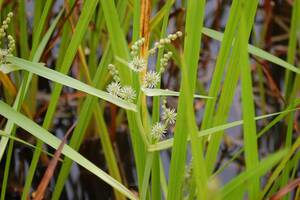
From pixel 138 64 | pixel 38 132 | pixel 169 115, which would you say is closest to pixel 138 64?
pixel 138 64

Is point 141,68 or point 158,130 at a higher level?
point 141,68

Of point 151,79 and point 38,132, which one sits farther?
point 38,132

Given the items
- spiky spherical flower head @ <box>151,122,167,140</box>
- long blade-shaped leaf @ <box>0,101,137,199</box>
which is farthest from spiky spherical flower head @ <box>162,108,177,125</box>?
long blade-shaped leaf @ <box>0,101,137,199</box>

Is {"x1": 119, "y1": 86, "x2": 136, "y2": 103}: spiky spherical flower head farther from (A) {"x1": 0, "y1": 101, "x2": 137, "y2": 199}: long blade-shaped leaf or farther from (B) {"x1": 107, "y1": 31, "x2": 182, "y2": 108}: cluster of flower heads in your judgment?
(A) {"x1": 0, "y1": 101, "x2": 137, "y2": 199}: long blade-shaped leaf

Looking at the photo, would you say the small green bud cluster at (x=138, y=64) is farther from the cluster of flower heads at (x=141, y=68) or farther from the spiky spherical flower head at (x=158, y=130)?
the spiky spherical flower head at (x=158, y=130)

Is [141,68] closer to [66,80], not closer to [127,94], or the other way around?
[127,94]

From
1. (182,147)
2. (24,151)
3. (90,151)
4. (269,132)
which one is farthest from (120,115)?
(182,147)

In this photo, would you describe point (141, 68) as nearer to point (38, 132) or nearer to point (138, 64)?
point (138, 64)

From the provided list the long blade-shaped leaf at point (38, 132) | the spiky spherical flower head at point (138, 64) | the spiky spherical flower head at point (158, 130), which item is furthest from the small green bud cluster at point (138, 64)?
the long blade-shaped leaf at point (38, 132)

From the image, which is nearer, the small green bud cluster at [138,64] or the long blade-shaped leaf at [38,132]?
the small green bud cluster at [138,64]

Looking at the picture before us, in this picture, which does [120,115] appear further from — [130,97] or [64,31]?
[130,97]

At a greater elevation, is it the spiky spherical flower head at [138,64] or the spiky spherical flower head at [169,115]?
the spiky spherical flower head at [138,64]
